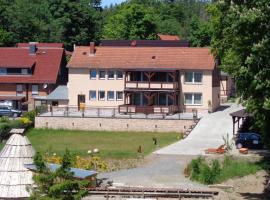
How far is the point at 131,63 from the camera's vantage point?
66375mm

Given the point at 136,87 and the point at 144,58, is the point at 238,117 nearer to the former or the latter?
the point at 136,87

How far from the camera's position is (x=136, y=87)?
65188mm

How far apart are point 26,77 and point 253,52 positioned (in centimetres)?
4470

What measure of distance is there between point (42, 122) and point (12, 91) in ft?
41.2

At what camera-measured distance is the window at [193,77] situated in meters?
65.6

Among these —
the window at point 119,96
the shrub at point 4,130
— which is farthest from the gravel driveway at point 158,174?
the window at point 119,96

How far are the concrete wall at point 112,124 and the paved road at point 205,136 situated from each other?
1.92m

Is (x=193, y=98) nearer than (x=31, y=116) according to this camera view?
No

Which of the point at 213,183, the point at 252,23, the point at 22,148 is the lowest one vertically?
the point at 213,183

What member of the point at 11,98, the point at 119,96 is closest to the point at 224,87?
the point at 119,96

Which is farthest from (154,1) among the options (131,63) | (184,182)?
(184,182)

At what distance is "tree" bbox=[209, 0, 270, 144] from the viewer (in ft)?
97.5

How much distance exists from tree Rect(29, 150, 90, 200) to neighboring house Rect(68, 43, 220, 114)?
3640 centimetres

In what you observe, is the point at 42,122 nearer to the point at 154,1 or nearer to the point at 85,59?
the point at 85,59
